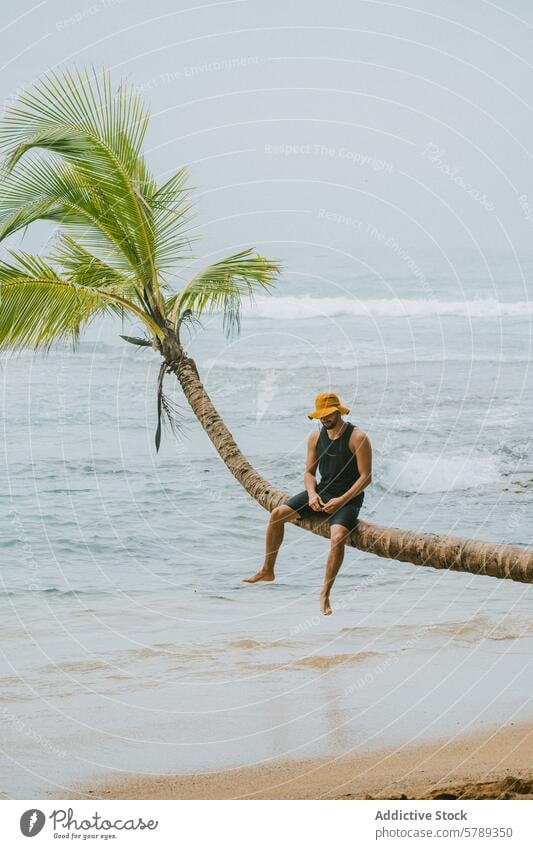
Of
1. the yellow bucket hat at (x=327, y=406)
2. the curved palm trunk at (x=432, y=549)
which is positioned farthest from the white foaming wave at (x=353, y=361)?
the yellow bucket hat at (x=327, y=406)

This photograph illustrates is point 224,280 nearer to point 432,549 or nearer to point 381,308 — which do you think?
point 432,549

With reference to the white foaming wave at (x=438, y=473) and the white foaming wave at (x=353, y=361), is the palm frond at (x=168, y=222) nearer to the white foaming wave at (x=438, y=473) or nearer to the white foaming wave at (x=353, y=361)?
the white foaming wave at (x=438, y=473)

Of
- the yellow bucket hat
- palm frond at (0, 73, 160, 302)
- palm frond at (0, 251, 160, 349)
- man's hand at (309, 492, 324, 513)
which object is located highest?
palm frond at (0, 73, 160, 302)

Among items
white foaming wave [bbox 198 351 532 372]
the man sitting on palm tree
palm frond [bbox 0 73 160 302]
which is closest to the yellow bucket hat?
the man sitting on palm tree

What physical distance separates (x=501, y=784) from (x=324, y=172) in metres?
10.9

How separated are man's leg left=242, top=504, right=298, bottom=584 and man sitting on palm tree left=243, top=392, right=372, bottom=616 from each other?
0.13m

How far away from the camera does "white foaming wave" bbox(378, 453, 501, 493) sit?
16.1 meters

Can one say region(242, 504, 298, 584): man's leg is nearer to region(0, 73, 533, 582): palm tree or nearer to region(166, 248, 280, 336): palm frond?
region(0, 73, 533, 582): palm tree

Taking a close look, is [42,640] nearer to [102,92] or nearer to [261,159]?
[102,92]

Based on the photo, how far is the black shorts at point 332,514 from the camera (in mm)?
5445

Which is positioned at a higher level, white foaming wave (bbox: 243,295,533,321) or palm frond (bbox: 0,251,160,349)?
white foaming wave (bbox: 243,295,533,321)

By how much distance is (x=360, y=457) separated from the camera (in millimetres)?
5434

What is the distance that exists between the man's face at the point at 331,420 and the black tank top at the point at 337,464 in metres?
0.06

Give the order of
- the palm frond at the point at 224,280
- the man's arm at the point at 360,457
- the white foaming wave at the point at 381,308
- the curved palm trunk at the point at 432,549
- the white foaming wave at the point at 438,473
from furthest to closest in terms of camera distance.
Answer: the white foaming wave at the point at 381,308 < the white foaming wave at the point at 438,473 < the palm frond at the point at 224,280 < the man's arm at the point at 360,457 < the curved palm trunk at the point at 432,549
